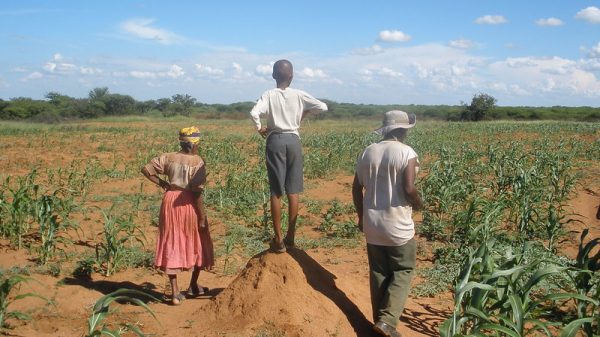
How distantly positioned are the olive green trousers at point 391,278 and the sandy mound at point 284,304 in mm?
296

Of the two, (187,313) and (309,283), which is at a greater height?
(309,283)

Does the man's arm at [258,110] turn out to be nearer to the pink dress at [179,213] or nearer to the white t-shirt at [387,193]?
the pink dress at [179,213]

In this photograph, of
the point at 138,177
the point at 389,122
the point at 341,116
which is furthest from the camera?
the point at 341,116

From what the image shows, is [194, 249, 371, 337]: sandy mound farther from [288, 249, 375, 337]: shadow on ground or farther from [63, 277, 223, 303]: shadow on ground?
[63, 277, 223, 303]: shadow on ground

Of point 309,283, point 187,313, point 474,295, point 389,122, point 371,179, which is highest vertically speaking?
point 389,122

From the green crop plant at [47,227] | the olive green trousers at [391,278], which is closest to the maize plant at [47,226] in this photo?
the green crop plant at [47,227]

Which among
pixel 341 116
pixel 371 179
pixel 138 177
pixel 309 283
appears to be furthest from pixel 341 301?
pixel 341 116

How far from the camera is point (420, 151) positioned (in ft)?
53.4

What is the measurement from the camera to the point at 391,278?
3727mm

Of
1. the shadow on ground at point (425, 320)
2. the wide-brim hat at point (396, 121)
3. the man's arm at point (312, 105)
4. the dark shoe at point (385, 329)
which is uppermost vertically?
the man's arm at point (312, 105)

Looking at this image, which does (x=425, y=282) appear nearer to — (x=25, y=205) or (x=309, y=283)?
(x=309, y=283)

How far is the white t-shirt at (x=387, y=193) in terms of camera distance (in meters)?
3.46

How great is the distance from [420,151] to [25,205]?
12302 mm

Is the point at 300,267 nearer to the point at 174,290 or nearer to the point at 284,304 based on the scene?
the point at 284,304
